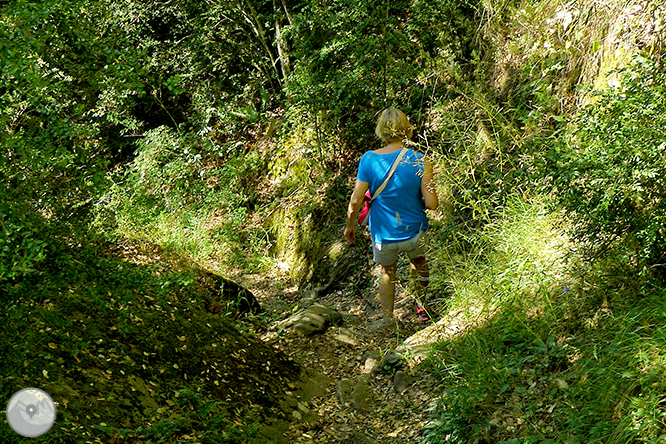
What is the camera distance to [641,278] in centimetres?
330

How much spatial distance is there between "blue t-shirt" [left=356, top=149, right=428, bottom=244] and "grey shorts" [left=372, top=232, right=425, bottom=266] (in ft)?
0.12

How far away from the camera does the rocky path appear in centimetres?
382

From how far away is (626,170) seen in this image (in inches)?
118

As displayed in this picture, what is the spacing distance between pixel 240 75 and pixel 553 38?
683 centimetres

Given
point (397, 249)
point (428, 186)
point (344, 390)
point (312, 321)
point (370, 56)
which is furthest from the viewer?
point (370, 56)

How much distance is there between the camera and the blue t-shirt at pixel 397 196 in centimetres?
476

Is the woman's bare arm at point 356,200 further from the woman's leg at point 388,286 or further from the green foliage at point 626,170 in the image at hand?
the green foliage at point 626,170

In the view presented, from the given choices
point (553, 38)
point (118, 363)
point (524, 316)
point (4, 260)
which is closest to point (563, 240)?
point (524, 316)

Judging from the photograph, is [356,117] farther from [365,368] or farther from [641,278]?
[641,278]

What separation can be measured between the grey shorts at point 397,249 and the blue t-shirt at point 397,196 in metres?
0.04

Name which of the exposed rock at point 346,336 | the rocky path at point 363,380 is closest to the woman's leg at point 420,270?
the rocky path at point 363,380

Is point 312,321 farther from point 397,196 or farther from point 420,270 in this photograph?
point 397,196

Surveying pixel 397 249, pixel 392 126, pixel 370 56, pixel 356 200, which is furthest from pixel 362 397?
pixel 370 56

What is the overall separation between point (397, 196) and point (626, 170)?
2.08 meters
